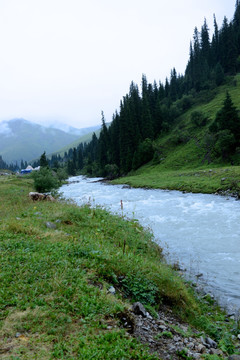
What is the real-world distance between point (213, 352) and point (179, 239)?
328 inches

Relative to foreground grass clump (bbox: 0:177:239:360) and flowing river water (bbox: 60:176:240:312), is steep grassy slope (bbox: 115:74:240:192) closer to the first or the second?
flowing river water (bbox: 60:176:240:312)

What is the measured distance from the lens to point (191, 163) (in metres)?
51.4

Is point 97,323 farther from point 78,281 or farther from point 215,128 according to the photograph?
point 215,128

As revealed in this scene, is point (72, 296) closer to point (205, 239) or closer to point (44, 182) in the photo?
point (205, 239)

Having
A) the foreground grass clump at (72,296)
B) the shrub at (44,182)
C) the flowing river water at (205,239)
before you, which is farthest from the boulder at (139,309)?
the shrub at (44,182)

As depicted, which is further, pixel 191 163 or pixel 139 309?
pixel 191 163

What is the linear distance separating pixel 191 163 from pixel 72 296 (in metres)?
50.4

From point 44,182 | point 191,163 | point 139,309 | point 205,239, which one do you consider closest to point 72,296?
point 139,309

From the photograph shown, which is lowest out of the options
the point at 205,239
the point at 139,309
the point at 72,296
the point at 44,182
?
the point at 205,239

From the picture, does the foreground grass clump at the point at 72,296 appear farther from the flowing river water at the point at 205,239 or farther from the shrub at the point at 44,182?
the shrub at the point at 44,182

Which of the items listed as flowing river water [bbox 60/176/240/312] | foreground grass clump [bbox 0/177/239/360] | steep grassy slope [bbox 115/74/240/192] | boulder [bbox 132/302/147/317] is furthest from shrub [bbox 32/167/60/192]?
boulder [bbox 132/302/147/317]

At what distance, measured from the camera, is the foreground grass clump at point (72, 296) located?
378 cm

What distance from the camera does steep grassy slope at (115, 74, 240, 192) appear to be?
2951 centimetres

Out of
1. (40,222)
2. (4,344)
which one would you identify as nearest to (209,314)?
(4,344)
